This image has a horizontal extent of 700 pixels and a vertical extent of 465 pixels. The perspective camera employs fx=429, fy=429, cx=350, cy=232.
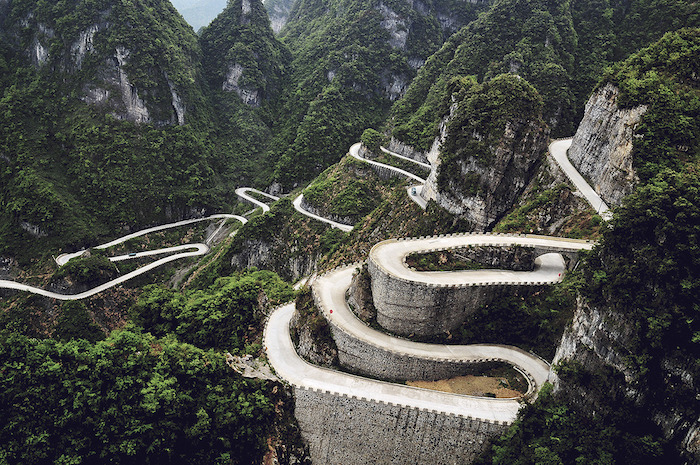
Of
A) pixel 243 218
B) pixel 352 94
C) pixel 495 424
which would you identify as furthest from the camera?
pixel 352 94

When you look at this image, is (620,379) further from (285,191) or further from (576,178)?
(285,191)

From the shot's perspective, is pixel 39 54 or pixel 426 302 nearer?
pixel 426 302

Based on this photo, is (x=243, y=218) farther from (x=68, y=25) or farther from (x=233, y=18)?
(x=233, y=18)

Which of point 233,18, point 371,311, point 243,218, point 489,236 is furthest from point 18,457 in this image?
point 233,18

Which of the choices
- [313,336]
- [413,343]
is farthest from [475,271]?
[313,336]

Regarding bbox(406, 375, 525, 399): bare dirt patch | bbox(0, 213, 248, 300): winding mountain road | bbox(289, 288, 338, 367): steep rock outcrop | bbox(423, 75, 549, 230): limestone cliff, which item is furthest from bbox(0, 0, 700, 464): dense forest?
bbox(289, 288, 338, 367): steep rock outcrop
